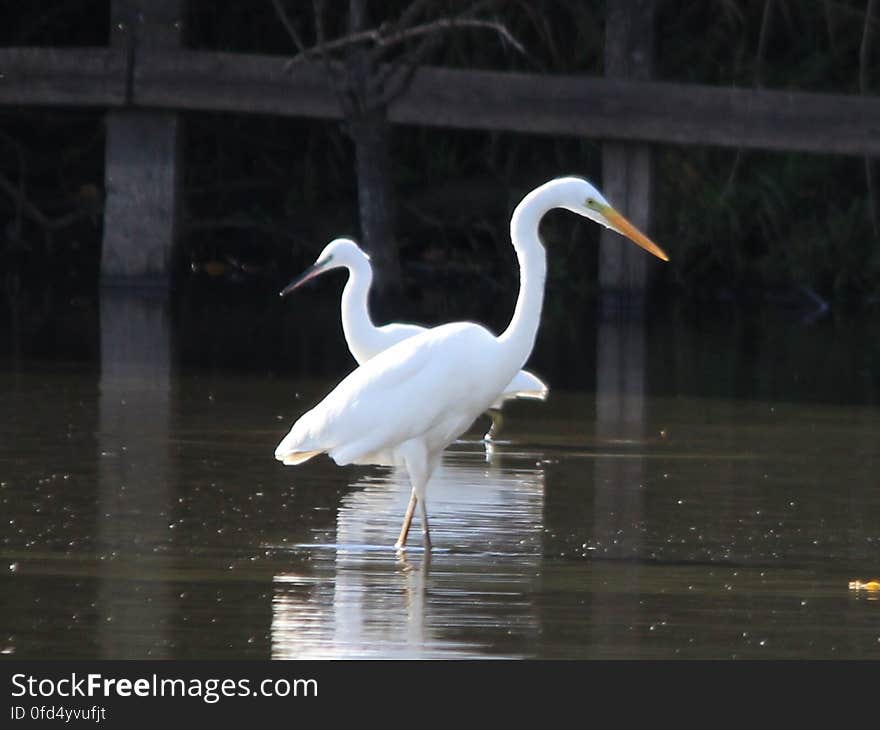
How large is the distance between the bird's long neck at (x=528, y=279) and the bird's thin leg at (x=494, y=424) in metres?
2.32

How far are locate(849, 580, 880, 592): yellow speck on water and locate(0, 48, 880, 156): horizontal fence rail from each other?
333 inches

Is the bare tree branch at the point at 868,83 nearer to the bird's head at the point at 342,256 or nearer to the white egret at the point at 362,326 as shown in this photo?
the white egret at the point at 362,326

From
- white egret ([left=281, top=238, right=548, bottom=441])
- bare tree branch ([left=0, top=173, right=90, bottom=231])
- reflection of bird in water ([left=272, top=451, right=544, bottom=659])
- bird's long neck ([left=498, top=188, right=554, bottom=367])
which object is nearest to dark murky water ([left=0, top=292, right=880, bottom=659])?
reflection of bird in water ([left=272, top=451, right=544, bottom=659])

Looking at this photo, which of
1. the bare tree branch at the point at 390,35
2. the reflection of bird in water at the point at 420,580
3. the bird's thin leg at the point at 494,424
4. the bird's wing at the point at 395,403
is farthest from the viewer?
the bare tree branch at the point at 390,35

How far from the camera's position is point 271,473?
8.20 meters

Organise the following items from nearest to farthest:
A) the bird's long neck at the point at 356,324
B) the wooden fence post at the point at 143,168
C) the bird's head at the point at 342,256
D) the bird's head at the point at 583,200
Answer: the bird's head at the point at 583,200 < the bird's long neck at the point at 356,324 < the bird's head at the point at 342,256 < the wooden fence post at the point at 143,168

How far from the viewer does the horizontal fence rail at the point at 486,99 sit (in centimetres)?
1450

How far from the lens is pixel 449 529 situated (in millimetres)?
7266

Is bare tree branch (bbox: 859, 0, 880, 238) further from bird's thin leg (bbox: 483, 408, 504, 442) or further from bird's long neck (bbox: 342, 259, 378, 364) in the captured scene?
bird's long neck (bbox: 342, 259, 378, 364)

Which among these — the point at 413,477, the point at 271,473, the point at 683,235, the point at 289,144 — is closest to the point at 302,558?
the point at 413,477

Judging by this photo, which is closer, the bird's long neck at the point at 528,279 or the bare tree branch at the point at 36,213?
the bird's long neck at the point at 528,279

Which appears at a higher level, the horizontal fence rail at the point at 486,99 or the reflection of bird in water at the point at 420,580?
the horizontal fence rail at the point at 486,99

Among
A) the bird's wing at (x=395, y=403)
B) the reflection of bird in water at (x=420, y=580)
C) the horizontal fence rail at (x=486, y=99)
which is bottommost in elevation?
the reflection of bird in water at (x=420, y=580)

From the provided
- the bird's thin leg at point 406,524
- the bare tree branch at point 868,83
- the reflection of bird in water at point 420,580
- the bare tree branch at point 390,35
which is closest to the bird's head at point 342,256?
the reflection of bird in water at point 420,580
